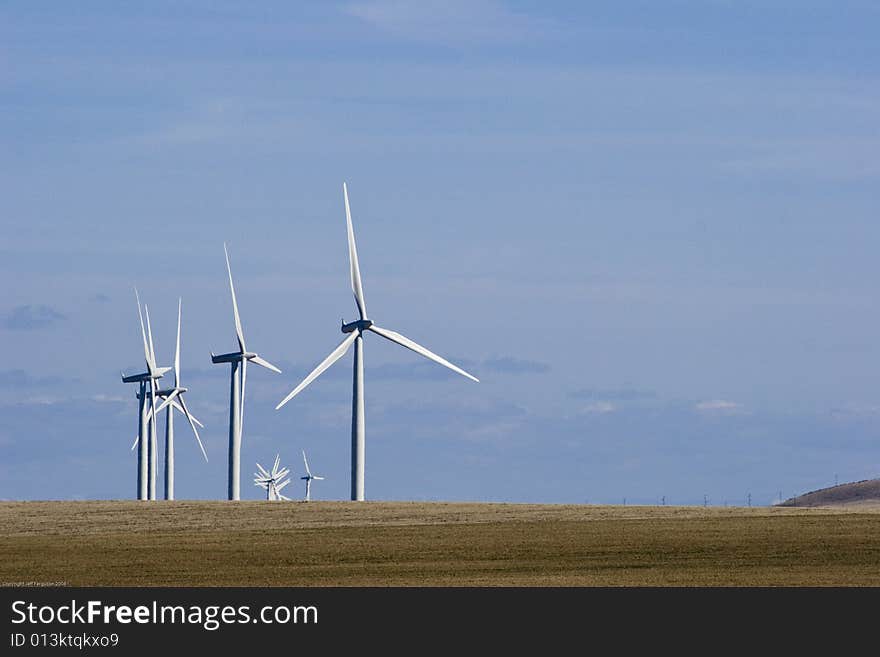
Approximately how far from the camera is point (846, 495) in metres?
193

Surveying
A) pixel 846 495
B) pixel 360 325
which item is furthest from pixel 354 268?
pixel 846 495

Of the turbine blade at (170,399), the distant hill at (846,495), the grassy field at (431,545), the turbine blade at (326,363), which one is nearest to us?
the grassy field at (431,545)

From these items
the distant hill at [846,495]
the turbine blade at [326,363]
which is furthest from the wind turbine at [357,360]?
the distant hill at [846,495]

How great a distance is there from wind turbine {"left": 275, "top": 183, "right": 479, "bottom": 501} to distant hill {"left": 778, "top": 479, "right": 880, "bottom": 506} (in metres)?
99.4

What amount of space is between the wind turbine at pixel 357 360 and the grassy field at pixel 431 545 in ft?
8.07

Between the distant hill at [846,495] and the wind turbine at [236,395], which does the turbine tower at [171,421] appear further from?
the distant hill at [846,495]

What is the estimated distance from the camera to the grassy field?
4997cm

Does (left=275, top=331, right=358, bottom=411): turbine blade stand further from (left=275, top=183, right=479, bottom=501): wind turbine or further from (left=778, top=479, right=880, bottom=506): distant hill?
(left=778, top=479, right=880, bottom=506): distant hill

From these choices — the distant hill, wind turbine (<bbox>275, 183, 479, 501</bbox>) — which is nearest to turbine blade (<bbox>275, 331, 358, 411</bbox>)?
wind turbine (<bbox>275, 183, 479, 501</bbox>)

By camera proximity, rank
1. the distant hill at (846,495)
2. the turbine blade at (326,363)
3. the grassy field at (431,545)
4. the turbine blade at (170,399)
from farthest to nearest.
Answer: the distant hill at (846,495)
the turbine blade at (170,399)
the turbine blade at (326,363)
the grassy field at (431,545)

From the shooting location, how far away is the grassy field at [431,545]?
50.0m

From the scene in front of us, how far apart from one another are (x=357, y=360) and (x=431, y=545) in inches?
1218
